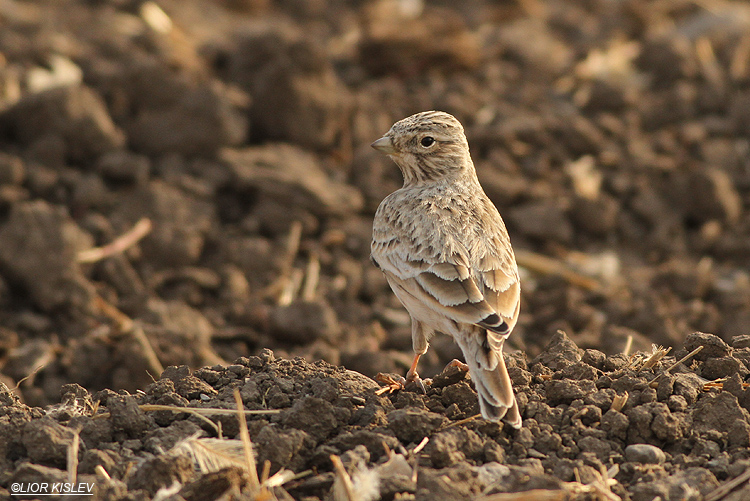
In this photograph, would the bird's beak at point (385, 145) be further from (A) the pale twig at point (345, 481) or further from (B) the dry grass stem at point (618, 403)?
(A) the pale twig at point (345, 481)

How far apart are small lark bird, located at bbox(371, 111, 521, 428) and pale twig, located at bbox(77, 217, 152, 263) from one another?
308 centimetres

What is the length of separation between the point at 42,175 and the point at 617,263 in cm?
564

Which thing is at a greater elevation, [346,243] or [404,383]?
[404,383]

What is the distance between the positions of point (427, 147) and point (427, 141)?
42 mm

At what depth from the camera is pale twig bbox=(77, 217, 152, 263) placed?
8.34 metres

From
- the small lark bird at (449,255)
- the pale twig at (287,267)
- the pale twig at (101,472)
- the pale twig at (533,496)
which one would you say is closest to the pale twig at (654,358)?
the small lark bird at (449,255)

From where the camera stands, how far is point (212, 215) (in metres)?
9.07

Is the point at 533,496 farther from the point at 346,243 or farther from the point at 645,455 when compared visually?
the point at 346,243

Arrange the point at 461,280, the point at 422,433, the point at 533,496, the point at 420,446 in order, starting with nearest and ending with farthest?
the point at 533,496, the point at 420,446, the point at 422,433, the point at 461,280

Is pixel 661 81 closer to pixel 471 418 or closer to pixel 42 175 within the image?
pixel 42 175

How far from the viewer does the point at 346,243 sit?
→ 9141 millimetres

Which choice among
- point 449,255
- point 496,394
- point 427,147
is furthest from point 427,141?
point 496,394

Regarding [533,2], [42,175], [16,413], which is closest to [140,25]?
[42,175]

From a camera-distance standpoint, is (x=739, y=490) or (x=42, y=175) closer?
(x=739, y=490)
